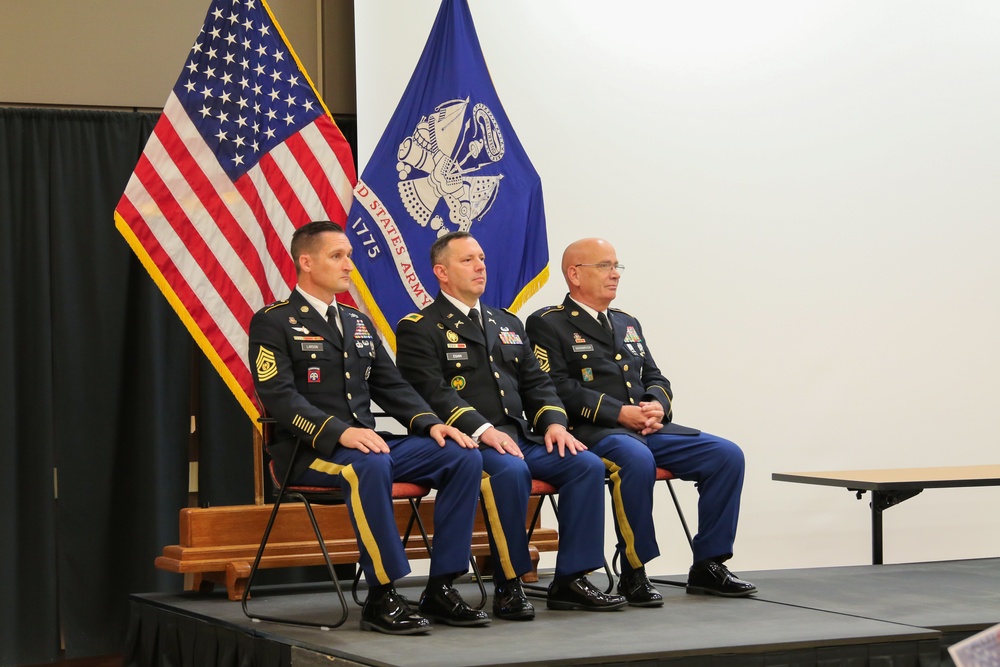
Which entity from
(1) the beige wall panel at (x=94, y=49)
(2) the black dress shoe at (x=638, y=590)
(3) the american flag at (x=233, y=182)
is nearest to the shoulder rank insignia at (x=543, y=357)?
(2) the black dress shoe at (x=638, y=590)

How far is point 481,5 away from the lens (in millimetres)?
5355

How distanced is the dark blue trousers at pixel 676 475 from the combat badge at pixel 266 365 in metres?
1.10

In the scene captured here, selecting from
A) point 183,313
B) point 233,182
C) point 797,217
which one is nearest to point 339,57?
point 233,182

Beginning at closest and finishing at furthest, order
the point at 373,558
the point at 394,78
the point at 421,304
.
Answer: the point at 373,558 < the point at 421,304 < the point at 394,78

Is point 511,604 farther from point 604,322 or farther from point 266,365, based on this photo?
point 604,322

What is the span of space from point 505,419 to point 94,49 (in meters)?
2.55

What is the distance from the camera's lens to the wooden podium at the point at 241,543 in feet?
12.8

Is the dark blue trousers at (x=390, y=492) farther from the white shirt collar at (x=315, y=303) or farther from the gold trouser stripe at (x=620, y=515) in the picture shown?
the gold trouser stripe at (x=620, y=515)

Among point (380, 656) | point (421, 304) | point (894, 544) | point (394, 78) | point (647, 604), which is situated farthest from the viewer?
point (894, 544)

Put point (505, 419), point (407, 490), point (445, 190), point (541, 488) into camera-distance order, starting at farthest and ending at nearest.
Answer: point (445, 190), point (505, 419), point (541, 488), point (407, 490)

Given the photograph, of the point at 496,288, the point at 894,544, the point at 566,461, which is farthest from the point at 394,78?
the point at 894,544

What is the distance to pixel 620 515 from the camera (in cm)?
379

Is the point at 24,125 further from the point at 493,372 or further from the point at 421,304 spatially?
the point at 493,372

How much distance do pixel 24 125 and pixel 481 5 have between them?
2.06 m
